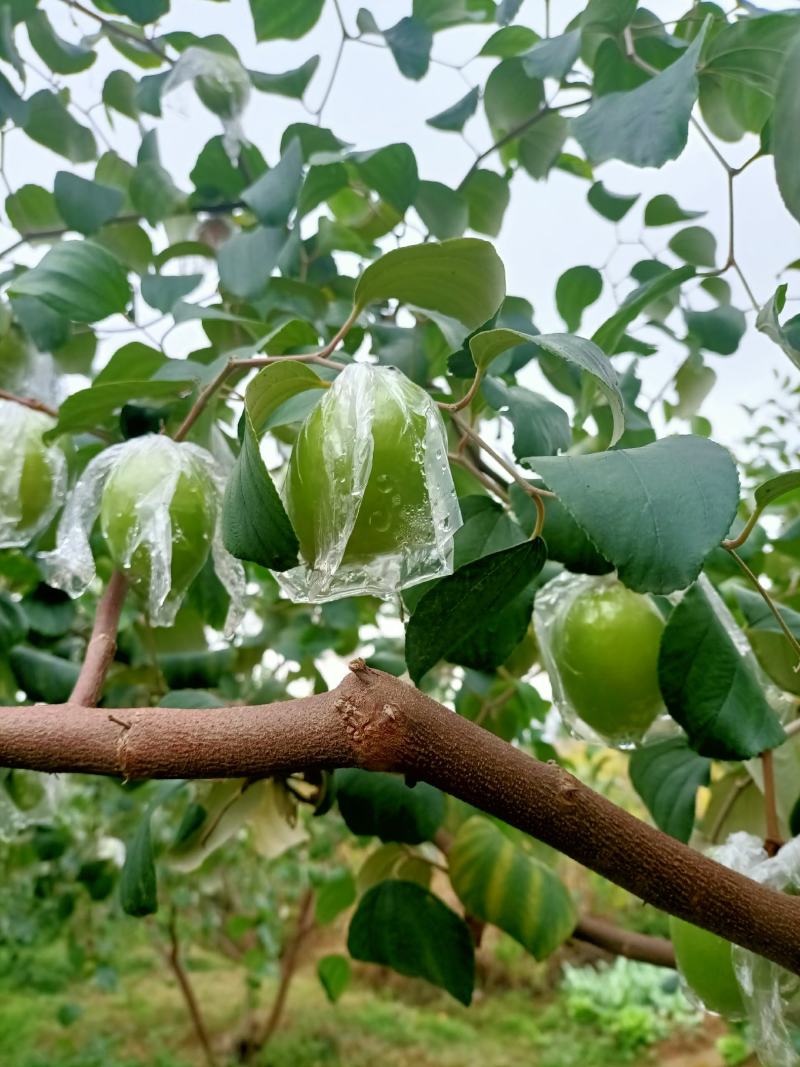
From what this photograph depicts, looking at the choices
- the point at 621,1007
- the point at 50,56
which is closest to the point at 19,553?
the point at 50,56

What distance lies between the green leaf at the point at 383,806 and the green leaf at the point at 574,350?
0.36 m

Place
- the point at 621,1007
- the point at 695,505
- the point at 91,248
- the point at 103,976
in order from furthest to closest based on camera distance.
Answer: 1. the point at 621,1007
2. the point at 103,976
3. the point at 91,248
4. the point at 695,505

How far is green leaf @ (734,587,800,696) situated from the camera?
0.57 m

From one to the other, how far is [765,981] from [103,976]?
202 centimetres

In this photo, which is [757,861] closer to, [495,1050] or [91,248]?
[91,248]

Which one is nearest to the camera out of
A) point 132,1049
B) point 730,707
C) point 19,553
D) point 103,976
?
point 730,707

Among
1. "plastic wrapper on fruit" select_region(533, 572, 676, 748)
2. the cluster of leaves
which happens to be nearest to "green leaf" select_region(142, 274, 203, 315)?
the cluster of leaves

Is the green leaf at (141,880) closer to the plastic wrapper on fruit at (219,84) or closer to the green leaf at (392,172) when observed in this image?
the green leaf at (392,172)

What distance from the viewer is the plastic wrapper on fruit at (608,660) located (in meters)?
0.52

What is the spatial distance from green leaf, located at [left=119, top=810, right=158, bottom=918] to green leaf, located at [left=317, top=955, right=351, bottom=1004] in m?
0.72

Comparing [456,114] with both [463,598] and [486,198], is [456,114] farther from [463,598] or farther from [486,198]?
[463,598]

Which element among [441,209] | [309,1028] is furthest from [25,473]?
[309,1028]

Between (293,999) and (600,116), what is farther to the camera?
(293,999)

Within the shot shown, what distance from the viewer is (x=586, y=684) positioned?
524 millimetres
